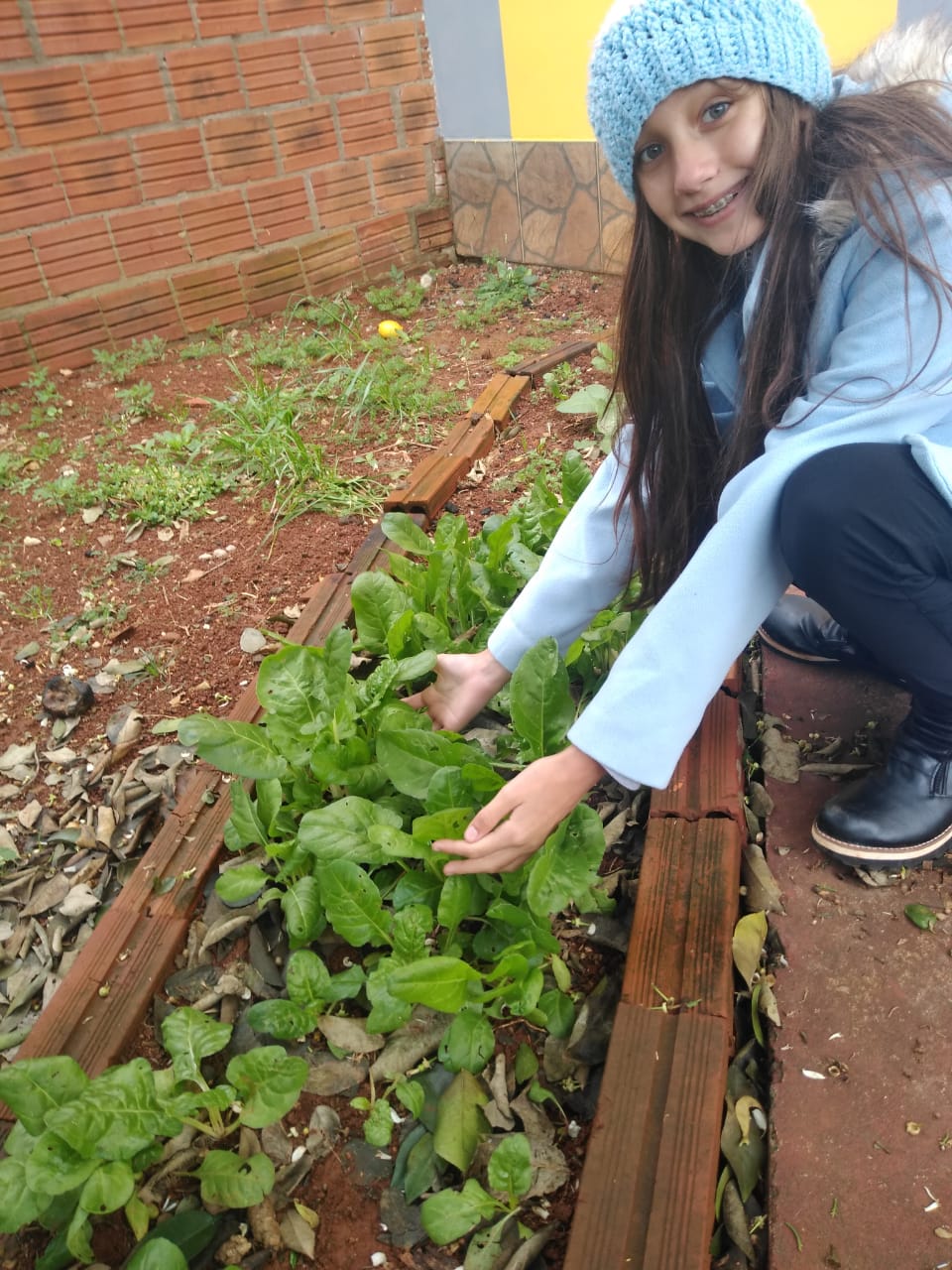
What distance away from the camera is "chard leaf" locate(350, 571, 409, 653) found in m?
1.70

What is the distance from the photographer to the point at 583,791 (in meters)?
1.21

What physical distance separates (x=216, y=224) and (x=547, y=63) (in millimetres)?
1590

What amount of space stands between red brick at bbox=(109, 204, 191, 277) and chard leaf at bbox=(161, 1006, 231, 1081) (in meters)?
3.52

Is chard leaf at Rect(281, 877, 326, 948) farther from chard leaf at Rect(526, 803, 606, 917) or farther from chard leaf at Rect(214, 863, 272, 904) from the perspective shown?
chard leaf at Rect(526, 803, 606, 917)

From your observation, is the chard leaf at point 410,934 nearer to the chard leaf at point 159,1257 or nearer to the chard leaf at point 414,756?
the chard leaf at point 414,756

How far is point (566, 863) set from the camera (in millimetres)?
1229

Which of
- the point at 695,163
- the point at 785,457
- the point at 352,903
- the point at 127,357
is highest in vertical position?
the point at 695,163

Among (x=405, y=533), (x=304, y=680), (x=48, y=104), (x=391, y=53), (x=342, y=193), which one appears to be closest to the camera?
(x=304, y=680)

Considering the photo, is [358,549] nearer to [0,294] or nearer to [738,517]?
[738,517]

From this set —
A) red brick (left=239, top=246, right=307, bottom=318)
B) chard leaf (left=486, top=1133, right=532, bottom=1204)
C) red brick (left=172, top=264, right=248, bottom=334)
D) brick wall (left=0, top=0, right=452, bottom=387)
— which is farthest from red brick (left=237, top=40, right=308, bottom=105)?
chard leaf (left=486, top=1133, right=532, bottom=1204)

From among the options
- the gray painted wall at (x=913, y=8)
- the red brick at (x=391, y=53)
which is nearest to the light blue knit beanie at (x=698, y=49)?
the gray painted wall at (x=913, y=8)

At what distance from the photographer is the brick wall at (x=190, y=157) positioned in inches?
139

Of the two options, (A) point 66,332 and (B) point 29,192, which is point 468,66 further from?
(A) point 66,332

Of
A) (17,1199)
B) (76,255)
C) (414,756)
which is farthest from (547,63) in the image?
(17,1199)
